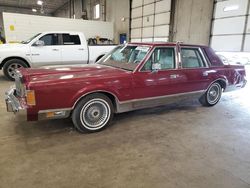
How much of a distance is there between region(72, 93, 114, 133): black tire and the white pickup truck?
15.3 feet

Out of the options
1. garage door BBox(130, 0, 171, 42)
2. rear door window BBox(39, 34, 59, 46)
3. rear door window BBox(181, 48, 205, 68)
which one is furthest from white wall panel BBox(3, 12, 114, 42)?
rear door window BBox(181, 48, 205, 68)

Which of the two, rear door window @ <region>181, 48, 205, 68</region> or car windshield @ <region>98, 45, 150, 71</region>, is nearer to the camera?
car windshield @ <region>98, 45, 150, 71</region>

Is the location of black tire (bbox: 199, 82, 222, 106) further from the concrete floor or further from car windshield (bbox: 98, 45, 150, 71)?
car windshield (bbox: 98, 45, 150, 71)

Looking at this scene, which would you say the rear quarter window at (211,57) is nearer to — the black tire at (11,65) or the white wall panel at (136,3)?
the black tire at (11,65)

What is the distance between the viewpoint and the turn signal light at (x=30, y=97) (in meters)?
2.60

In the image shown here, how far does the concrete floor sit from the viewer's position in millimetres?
2092

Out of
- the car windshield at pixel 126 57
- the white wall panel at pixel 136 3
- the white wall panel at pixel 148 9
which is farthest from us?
the white wall panel at pixel 136 3

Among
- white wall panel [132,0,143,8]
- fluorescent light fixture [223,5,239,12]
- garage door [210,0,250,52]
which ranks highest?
white wall panel [132,0,143,8]

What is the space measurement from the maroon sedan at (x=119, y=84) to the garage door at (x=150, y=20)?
22.2 feet

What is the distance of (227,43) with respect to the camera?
7.97 m

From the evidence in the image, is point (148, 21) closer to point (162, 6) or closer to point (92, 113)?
point (162, 6)

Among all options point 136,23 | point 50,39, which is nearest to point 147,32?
point 136,23

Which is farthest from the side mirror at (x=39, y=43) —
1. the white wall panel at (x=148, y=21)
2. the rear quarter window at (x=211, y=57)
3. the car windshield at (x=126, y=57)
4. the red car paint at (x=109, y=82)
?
the white wall panel at (x=148, y=21)

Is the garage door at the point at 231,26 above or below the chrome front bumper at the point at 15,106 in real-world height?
above
